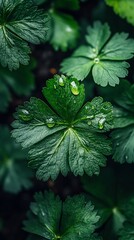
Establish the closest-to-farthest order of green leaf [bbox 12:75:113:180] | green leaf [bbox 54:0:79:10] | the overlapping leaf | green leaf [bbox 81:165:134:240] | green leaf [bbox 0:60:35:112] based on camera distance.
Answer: green leaf [bbox 12:75:113:180], the overlapping leaf, green leaf [bbox 81:165:134:240], green leaf [bbox 54:0:79:10], green leaf [bbox 0:60:35:112]

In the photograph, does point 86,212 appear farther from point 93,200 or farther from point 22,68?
point 22,68

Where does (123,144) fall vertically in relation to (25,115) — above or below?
below

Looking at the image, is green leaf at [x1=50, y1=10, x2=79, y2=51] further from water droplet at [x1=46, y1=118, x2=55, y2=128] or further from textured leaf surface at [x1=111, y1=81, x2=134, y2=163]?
water droplet at [x1=46, y1=118, x2=55, y2=128]

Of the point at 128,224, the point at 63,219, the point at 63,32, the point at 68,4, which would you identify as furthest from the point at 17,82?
the point at 128,224

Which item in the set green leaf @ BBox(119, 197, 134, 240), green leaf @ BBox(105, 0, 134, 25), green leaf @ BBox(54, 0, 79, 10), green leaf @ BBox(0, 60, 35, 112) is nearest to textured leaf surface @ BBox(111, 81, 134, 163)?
green leaf @ BBox(119, 197, 134, 240)

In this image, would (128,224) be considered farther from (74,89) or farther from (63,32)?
(63,32)

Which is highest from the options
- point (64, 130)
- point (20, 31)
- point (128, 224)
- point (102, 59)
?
point (20, 31)
